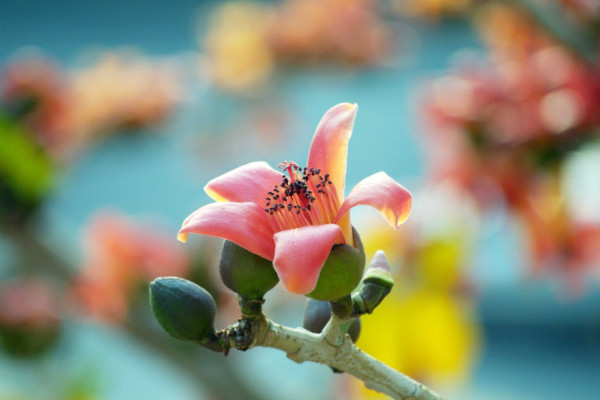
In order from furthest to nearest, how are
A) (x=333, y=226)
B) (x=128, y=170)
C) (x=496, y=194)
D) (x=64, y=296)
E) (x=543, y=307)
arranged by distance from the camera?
(x=128, y=170), (x=543, y=307), (x=64, y=296), (x=496, y=194), (x=333, y=226)

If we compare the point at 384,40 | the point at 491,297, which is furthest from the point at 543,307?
the point at 384,40

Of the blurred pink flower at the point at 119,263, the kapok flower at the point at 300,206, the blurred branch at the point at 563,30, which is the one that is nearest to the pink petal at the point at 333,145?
the kapok flower at the point at 300,206

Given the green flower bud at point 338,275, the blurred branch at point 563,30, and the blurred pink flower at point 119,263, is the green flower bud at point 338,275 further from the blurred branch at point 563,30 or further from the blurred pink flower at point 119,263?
the blurred pink flower at point 119,263

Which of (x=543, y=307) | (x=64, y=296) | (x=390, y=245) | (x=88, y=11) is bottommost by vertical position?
(x=64, y=296)

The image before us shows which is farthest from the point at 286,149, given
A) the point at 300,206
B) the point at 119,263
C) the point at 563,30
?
the point at 300,206

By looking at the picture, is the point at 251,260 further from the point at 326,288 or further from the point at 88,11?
the point at 88,11

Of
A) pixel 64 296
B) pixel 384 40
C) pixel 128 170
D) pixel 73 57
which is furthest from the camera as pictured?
pixel 128 170
